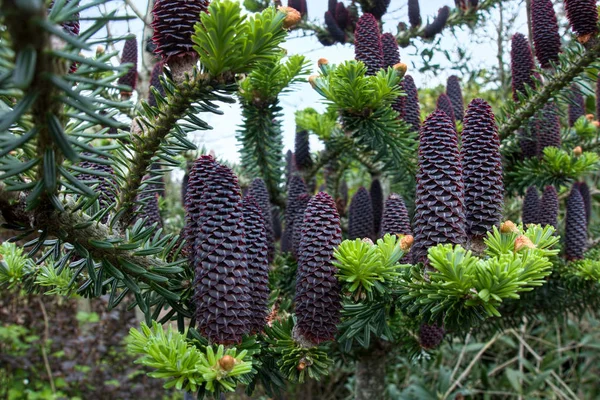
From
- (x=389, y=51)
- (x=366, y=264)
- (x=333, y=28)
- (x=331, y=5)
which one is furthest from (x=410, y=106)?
(x=331, y=5)

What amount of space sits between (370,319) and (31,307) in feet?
11.8

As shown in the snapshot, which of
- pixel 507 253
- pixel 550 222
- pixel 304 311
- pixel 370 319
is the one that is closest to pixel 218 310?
pixel 304 311

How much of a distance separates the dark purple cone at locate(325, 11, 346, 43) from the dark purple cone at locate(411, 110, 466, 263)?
1.12 metres

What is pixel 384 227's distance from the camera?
783 millimetres

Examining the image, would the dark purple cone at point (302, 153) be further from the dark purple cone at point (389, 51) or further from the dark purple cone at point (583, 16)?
the dark purple cone at point (583, 16)

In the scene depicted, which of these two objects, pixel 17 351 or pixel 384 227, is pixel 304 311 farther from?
pixel 17 351

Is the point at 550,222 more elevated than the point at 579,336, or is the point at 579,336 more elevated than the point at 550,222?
the point at 550,222

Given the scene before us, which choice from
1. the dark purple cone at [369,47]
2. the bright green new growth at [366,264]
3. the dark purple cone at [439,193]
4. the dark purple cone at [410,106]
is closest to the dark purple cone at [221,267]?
the bright green new growth at [366,264]

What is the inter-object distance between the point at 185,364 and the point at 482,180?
46 centimetres

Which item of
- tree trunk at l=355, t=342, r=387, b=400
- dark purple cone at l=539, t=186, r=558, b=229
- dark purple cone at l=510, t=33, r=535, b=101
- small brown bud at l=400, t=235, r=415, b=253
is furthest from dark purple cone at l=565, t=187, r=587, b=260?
small brown bud at l=400, t=235, r=415, b=253

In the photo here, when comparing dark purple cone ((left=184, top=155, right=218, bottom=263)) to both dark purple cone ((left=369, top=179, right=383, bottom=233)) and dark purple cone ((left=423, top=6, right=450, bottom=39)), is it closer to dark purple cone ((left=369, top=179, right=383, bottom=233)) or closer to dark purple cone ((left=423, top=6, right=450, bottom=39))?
dark purple cone ((left=369, top=179, right=383, bottom=233))

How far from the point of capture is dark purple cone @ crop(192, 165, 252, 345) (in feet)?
1.85

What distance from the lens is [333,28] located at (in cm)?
166

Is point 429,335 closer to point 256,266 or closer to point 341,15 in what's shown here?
point 256,266
